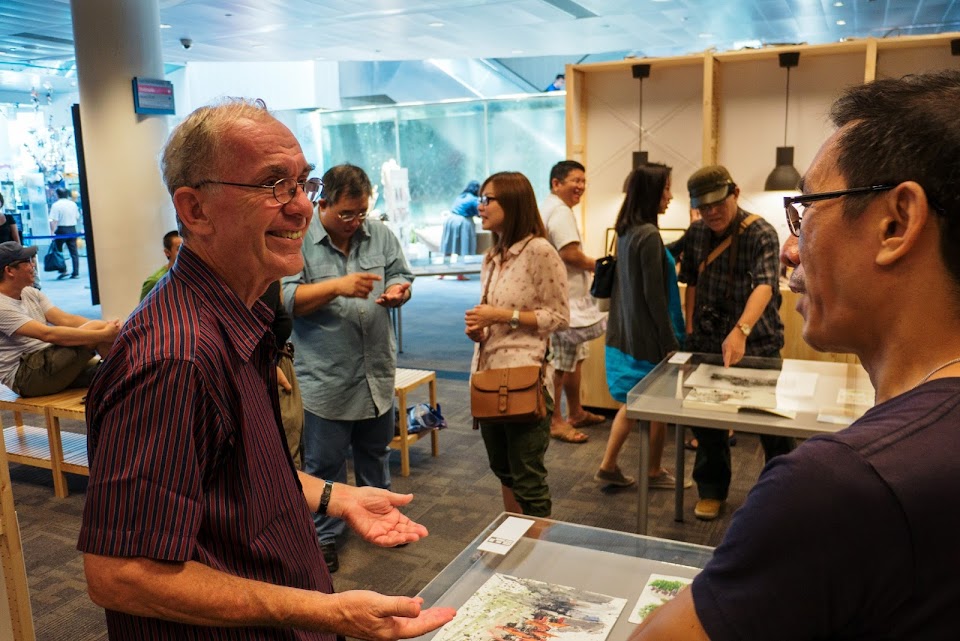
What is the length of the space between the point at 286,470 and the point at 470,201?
860 cm

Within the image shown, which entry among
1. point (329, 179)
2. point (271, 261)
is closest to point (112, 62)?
point (329, 179)

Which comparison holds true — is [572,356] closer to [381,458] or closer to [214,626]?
[381,458]

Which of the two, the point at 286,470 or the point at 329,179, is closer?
the point at 286,470

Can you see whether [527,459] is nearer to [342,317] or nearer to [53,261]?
[342,317]

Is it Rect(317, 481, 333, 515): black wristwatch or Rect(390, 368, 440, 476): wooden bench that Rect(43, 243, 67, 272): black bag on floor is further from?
Rect(317, 481, 333, 515): black wristwatch

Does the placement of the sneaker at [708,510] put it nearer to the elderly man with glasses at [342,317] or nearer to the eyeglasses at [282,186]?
the elderly man with glasses at [342,317]

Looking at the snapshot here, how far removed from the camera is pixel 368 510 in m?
1.50

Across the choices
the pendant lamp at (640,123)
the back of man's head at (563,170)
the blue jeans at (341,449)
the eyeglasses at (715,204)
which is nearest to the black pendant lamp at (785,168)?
the pendant lamp at (640,123)

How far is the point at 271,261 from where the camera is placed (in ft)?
4.13

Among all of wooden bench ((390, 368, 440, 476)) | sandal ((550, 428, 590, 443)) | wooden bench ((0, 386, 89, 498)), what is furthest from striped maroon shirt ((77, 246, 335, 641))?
sandal ((550, 428, 590, 443))

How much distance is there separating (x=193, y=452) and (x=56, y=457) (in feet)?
12.7

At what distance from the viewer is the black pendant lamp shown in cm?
523

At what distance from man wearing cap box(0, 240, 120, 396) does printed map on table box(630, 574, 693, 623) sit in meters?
3.73

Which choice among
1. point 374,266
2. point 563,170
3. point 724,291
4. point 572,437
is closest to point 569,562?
point 374,266
